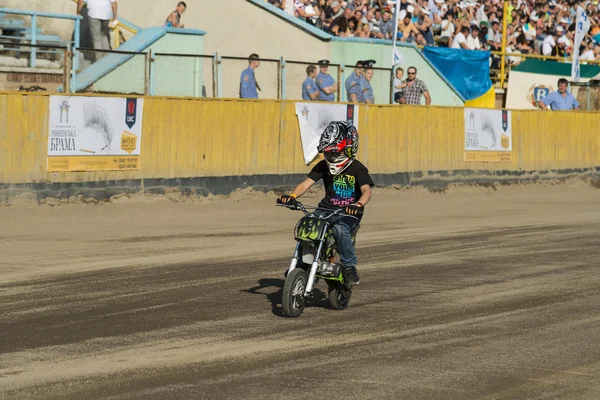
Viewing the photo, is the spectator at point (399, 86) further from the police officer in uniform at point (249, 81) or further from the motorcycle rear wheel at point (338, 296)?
the motorcycle rear wheel at point (338, 296)

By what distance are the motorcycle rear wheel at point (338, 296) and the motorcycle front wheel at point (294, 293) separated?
40cm

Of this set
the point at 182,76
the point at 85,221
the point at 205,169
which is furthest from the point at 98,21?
the point at 85,221

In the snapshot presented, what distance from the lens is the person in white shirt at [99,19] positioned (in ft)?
69.2

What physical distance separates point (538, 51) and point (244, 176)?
15913 mm

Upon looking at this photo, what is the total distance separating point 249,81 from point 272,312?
437 inches

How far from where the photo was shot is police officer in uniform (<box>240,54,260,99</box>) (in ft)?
66.4

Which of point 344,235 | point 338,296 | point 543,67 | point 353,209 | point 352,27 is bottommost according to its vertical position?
point 338,296

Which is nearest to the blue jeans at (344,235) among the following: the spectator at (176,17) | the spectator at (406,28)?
the spectator at (176,17)

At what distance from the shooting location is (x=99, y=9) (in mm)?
21062

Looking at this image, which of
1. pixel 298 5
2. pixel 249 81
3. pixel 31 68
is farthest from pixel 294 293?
pixel 298 5

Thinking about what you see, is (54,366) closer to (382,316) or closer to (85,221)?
(382,316)

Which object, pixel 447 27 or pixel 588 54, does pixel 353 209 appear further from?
pixel 588 54

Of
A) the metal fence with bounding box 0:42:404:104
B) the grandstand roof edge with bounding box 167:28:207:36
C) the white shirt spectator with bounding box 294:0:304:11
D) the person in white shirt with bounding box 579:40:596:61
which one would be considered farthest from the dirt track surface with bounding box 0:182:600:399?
the person in white shirt with bounding box 579:40:596:61

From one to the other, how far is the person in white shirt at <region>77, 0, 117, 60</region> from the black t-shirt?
40.3ft
